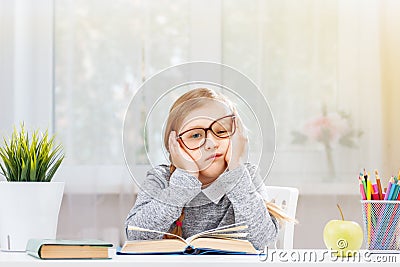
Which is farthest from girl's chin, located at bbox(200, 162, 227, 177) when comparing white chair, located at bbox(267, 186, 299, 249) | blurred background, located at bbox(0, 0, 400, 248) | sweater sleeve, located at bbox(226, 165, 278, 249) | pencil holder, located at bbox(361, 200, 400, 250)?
blurred background, located at bbox(0, 0, 400, 248)

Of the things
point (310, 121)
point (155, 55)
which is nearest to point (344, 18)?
point (310, 121)

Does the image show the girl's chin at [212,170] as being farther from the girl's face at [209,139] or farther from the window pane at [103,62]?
the window pane at [103,62]

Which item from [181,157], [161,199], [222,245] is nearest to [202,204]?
[161,199]

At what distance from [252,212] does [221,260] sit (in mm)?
536

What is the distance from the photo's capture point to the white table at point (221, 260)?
111 centimetres

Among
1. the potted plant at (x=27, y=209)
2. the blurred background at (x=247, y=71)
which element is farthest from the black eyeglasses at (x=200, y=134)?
the blurred background at (x=247, y=71)

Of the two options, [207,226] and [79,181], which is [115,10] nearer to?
[79,181]

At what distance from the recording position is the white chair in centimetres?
199

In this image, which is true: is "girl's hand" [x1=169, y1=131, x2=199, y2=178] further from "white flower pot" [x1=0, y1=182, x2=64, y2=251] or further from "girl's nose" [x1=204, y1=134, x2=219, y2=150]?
"white flower pot" [x1=0, y1=182, x2=64, y2=251]

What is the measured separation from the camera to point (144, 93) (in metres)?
1.43

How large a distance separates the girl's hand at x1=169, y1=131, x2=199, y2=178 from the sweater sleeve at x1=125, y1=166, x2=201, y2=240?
0.5 inches

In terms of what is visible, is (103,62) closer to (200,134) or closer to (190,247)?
(200,134)

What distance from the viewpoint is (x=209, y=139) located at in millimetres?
1410

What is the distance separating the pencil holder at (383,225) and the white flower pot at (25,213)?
0.66 metres
